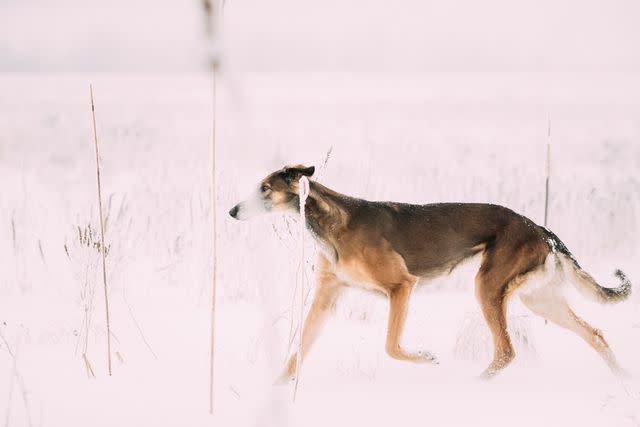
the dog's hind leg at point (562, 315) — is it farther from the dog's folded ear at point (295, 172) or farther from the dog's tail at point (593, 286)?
the dog's folded ear at point (295, 172)

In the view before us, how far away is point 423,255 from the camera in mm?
4332

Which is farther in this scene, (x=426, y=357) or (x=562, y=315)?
(x=562, y=315)

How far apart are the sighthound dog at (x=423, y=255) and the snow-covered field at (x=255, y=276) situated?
28cm

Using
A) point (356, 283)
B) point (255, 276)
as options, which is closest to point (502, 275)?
point (356, 283)

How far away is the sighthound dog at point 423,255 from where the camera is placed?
4.08m

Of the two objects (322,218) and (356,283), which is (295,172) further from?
(356,283)

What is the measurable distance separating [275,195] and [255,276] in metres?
0.98

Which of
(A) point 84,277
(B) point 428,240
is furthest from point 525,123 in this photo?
(A) point 84,277

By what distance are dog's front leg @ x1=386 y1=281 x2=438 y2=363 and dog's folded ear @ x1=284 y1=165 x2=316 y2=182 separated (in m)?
0.87

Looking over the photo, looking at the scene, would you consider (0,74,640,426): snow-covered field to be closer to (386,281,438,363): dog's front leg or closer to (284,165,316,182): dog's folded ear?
(386,281,438,363): dog's front leg

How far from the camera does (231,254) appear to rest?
20.2 ft

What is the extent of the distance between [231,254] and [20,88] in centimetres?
1397

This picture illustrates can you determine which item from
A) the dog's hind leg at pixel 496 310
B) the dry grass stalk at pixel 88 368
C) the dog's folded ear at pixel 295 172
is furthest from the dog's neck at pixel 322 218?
the dry grass stalk at pixel 88 368

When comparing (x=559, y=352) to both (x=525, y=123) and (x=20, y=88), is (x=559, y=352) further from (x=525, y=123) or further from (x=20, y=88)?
(x=20, y=88)
